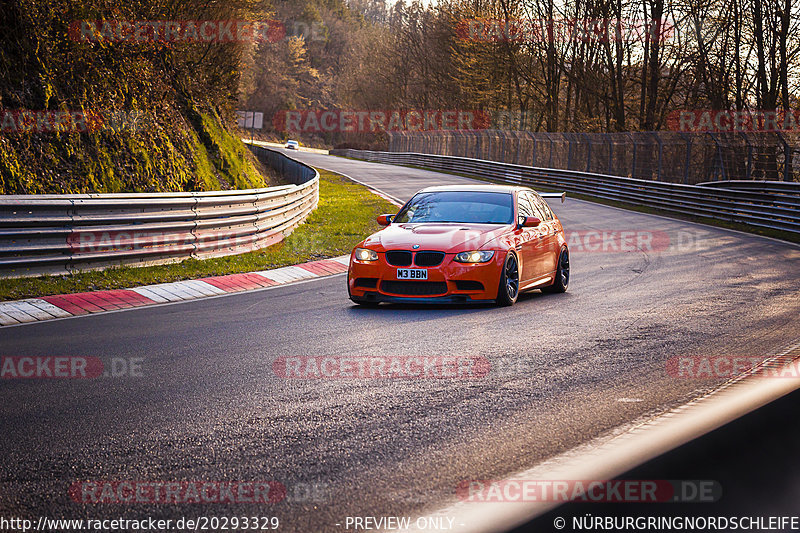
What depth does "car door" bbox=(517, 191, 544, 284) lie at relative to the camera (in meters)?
10.7

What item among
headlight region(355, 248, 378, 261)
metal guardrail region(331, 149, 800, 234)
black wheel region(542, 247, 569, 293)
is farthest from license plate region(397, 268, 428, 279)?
metal guardrail region(331, 149, 800, 234)

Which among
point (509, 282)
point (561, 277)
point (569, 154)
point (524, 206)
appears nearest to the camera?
point (509, 282)

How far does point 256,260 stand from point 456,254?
5.23 meters

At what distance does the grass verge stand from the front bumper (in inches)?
135

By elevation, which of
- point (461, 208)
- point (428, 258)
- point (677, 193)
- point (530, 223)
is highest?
point (461, 208)

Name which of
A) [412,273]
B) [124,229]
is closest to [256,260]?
[124,229]

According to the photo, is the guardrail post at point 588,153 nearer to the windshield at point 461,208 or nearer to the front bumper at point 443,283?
the windshield at point 461,208

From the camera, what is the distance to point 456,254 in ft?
32.6

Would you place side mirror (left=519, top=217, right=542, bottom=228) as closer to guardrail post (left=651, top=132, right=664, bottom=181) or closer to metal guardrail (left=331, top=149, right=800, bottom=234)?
metal guardrail (left=331, top=149, right=800, bottom=234)

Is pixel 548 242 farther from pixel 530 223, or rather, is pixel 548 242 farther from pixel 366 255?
pixel 366 255

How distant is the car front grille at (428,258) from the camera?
992 cm

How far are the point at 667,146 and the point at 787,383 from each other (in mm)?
31185

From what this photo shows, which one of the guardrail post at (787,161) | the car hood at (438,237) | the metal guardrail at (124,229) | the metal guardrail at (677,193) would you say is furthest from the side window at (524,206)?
the guardrail post at (787,161)

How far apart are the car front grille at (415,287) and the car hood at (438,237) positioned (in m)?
0.41
